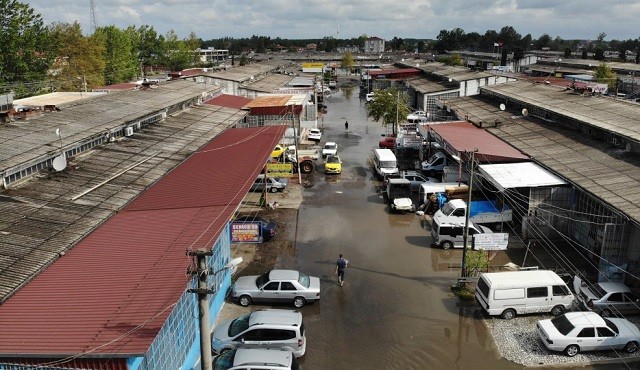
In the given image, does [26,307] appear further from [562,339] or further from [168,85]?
[168,85]

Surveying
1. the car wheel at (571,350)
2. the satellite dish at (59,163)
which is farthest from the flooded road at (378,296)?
the satellite dish at (59,163)

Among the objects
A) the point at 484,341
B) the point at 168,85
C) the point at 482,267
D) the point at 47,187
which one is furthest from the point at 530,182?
the point at 168,85

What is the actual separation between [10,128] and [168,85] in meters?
19.3

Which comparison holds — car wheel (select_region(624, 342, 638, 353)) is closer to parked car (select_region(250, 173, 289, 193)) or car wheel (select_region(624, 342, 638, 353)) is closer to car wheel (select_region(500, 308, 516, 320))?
car wheel (select_region(500, 308, 516, 320))

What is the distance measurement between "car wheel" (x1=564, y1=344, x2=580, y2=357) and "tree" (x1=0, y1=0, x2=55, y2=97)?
1697 inches

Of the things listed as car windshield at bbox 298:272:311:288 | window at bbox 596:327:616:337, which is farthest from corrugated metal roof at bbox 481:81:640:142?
car windshield at bbox 298:272:311:288

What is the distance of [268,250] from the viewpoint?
2088 cm

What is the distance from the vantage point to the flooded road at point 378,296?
1372cm

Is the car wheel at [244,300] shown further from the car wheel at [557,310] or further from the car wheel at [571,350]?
the car wheel at [557,310]

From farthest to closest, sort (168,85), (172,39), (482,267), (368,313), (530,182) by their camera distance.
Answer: (172,39) < (168,85) < (530,182) < (482,267) < (368,313)

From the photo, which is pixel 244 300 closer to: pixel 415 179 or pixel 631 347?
pixel 631 347

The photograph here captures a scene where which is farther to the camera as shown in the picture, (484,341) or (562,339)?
(484,341)

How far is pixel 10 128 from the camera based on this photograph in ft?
62.6

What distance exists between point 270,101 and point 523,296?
94.0ft
